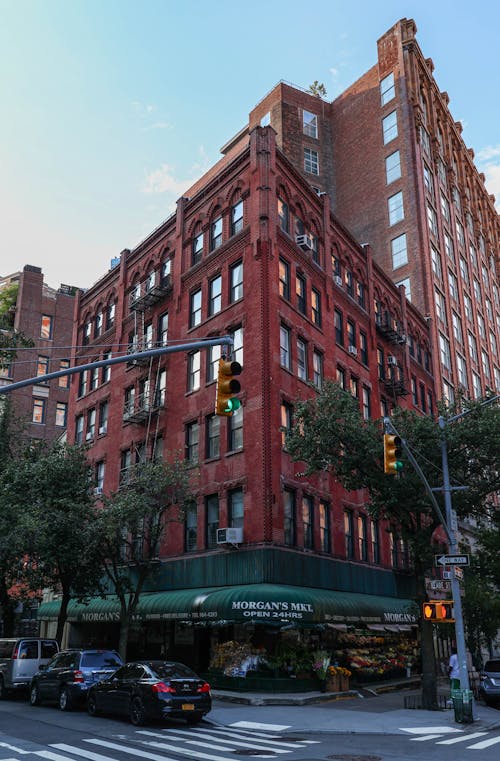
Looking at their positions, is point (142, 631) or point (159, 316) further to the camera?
point (159, 316)

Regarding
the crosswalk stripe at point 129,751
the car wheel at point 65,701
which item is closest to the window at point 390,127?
the car wheel at point 65,701

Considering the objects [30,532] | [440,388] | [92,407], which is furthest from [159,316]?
[440,388]

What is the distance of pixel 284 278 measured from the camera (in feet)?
105

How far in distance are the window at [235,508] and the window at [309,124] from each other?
45.4 meters

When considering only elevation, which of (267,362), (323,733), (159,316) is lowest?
(323,733)

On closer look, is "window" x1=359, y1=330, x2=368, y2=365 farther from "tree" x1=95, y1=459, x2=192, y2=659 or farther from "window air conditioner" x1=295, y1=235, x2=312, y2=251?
"tree" x1=95, y1=459, x2=192, y2=659

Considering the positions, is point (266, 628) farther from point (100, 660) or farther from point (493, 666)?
point (493, 666)

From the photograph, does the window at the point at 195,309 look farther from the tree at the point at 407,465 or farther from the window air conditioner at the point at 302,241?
the tree at the point at 407,465

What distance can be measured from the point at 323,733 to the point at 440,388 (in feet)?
121

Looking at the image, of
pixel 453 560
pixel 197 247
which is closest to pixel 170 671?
pixel 453 560

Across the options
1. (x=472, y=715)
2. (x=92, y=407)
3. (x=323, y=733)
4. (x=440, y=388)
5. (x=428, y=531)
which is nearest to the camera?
(x=323, y=733)

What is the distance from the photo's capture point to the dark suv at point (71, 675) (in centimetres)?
1988

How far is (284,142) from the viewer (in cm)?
6109

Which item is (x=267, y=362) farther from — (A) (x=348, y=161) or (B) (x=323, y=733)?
(A) (x=348, y=161)
